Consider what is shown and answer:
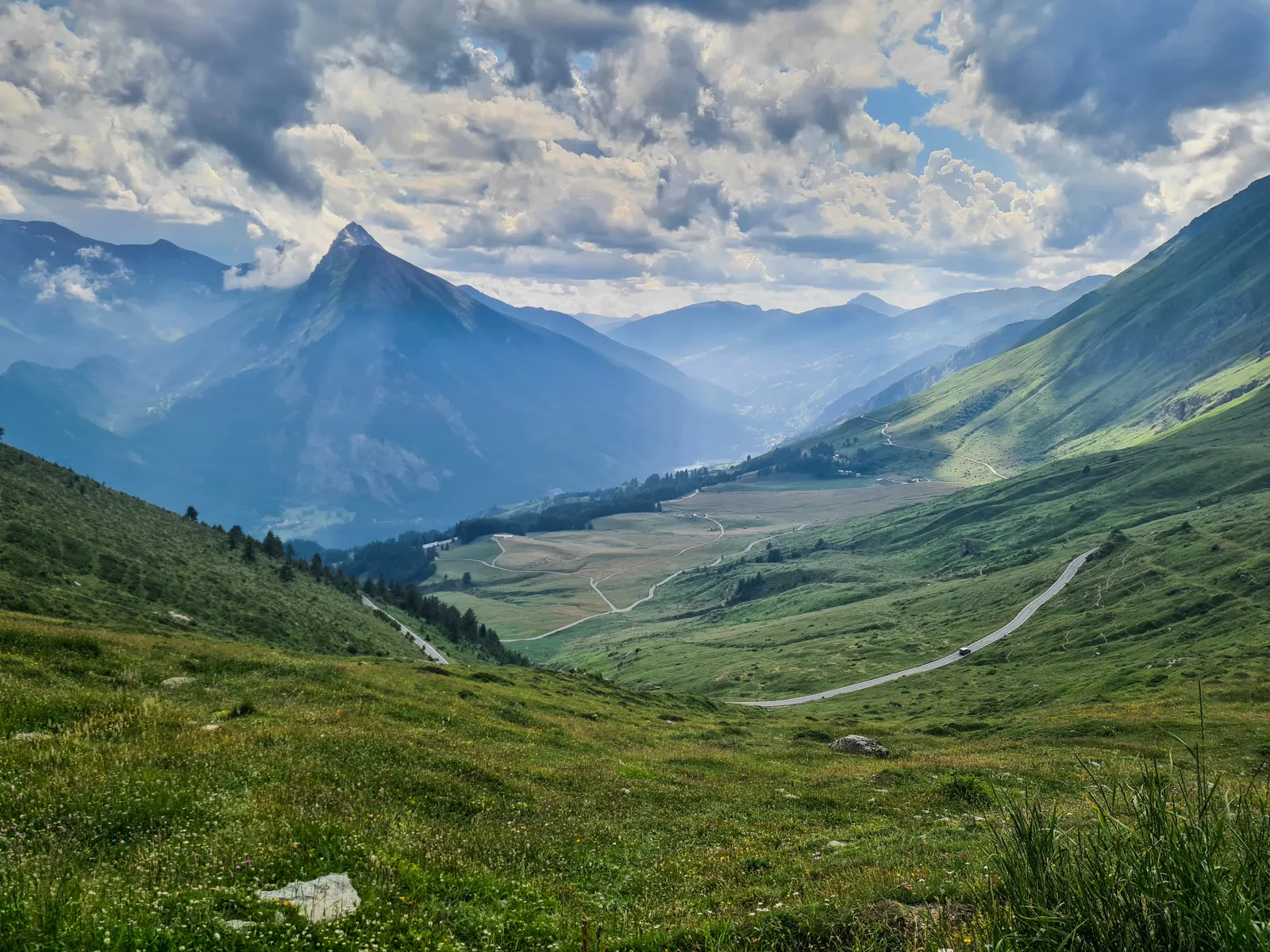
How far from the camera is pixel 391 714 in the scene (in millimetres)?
29156

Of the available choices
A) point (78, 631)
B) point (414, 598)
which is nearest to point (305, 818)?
point (78, 631)

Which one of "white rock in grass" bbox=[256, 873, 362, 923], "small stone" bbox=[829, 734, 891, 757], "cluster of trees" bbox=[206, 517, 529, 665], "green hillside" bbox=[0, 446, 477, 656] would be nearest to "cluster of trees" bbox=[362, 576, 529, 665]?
"cluster of trees" bbox=[206, 517, 529, 665]

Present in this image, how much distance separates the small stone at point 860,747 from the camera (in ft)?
152

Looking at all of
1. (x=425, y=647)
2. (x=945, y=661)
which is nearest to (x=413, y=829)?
(x=425, y=647)

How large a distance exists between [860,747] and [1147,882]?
45.0 m

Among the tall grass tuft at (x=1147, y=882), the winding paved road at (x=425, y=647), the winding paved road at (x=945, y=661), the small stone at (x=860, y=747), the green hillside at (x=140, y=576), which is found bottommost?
the winding paved road at (x=945, y=661)

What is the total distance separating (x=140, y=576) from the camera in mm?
64250

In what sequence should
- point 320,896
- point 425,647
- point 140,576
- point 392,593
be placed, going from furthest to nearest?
point 392,593 → point 425,647 → point 140,576 → point 320,896

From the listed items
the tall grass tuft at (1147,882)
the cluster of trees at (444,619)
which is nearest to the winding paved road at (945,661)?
the cluster of trees at (444,619)

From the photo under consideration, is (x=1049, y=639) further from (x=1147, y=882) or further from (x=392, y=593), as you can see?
(x=1147, y=882)

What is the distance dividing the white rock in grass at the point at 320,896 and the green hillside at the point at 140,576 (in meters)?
46.1

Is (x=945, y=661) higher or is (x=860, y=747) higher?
(x=860, y=747)

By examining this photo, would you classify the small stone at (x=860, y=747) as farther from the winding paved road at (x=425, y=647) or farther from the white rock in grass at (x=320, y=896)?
the winding paved road at (x=425, y=647)

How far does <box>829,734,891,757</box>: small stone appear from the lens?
4648cm
